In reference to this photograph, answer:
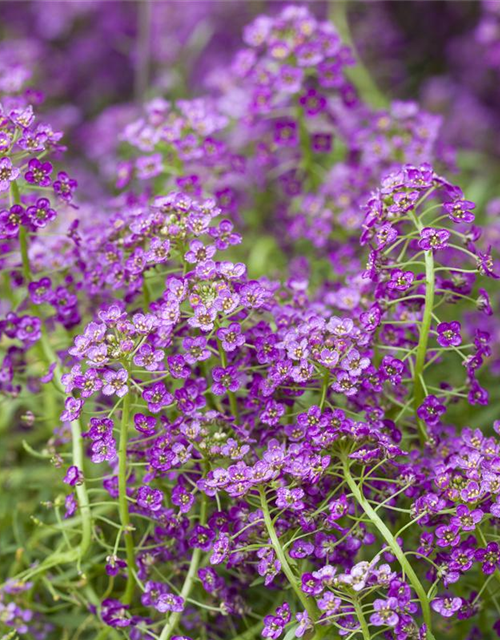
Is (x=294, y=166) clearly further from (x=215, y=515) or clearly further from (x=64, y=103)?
(x=64, y=103)

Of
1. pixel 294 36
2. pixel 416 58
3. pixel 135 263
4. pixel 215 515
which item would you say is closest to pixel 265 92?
pixel 294 36

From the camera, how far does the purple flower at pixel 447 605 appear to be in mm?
1452

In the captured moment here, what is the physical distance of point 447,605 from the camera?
1.47 m

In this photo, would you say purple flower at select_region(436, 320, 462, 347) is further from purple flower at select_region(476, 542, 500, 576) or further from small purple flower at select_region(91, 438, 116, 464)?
small purple flower at select_region(91, 438, 116, 464)

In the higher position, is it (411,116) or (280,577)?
(411,116)

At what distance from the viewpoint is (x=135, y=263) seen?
170 centimetres

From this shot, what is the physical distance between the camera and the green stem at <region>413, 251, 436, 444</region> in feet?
5.11

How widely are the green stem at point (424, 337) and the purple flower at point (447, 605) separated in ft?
1.06

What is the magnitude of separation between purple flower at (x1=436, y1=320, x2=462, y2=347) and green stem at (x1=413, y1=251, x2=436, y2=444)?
0.02m

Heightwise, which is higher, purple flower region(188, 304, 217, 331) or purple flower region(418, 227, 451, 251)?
purple flower region(418, 227, 451, 251)

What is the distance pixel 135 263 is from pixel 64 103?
2.57 metres

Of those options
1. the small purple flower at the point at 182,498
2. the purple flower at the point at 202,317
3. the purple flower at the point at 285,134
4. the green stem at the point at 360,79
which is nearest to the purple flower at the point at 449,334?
the purple flower at the point at 202,317

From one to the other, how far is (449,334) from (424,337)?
46 millimetres

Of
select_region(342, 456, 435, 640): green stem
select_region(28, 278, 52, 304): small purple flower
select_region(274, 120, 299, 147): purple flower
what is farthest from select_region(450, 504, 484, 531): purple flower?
select_region(274, 120, 299, 147): purple flower
